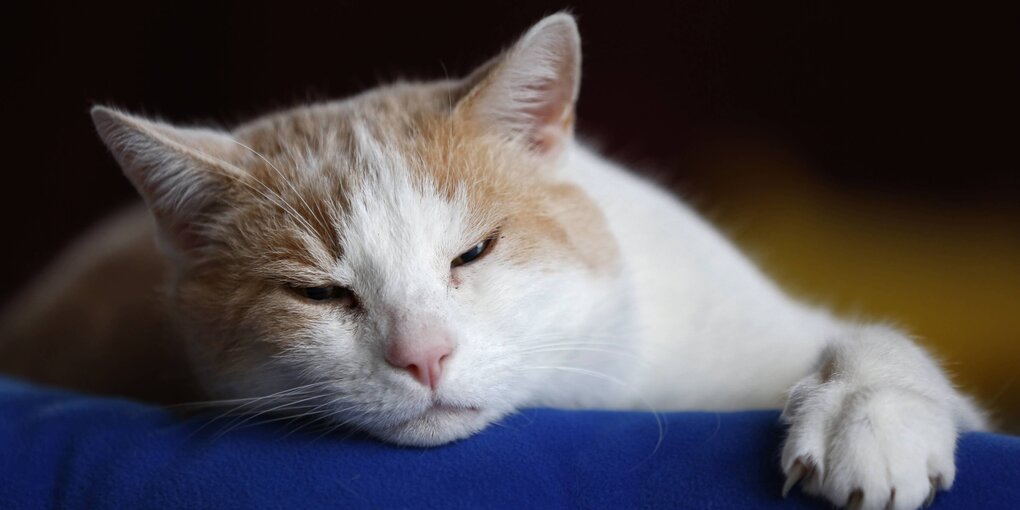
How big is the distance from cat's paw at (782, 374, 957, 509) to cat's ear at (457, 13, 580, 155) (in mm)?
655

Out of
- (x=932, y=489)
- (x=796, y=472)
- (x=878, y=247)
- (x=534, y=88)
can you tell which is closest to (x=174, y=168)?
(x=534, y=88)

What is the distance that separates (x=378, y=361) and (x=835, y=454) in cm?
57

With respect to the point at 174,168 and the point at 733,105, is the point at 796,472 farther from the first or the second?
the point at 733,105

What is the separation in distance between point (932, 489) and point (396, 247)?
0.72 metres

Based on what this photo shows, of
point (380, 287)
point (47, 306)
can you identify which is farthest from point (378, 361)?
point (47, 306)

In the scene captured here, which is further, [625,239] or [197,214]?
[625,239]

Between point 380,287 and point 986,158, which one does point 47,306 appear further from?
point 986,158

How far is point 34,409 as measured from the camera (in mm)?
1422

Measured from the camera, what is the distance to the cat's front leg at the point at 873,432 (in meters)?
0.92

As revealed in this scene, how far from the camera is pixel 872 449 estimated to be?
3.02ft

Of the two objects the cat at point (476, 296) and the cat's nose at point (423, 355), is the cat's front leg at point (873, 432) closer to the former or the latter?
the cat at point (476, 296)

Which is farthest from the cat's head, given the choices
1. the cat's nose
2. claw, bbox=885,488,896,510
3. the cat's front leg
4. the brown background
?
the brown background

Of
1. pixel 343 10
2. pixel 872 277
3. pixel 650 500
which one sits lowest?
pixel 872 277

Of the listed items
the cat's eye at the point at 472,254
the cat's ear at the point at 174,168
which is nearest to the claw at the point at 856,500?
the cat's eye at the point at 472,254
